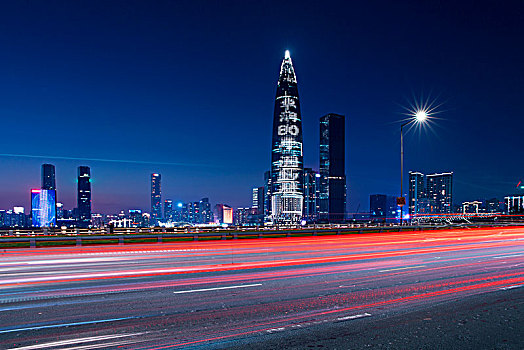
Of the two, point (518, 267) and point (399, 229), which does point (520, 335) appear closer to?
point (518, 267)

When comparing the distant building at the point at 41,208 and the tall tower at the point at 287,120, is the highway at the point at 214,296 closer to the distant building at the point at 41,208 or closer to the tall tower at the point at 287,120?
the distant building at the point at 41,208

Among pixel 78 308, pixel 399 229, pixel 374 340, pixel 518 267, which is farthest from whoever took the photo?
pixel 399 229

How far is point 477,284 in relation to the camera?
36.9 feet

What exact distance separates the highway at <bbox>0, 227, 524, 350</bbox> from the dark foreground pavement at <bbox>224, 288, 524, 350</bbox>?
8cm

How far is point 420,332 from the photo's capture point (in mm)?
6613

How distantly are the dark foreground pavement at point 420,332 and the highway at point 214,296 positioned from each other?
8 cm

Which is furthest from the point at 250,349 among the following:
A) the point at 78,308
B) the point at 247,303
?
the point at 78,308

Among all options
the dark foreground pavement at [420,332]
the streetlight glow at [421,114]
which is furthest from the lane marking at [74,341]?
the streetlight glow at [421,114]

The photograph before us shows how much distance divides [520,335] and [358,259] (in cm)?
1146

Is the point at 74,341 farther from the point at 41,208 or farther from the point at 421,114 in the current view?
the point at 41,208

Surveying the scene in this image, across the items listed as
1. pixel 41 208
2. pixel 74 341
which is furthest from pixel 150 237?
pixel 41 208

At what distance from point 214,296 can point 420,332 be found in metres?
4.73

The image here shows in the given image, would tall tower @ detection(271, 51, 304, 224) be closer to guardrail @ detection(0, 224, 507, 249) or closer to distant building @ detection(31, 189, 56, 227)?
distant building @ detection(31, 189, 56, 227)

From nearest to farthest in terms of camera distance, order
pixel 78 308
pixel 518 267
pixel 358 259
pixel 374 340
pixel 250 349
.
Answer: pixel 250 349, pixel 374 340, pixel 78 308, pixel 518 267, pixel 358 259
